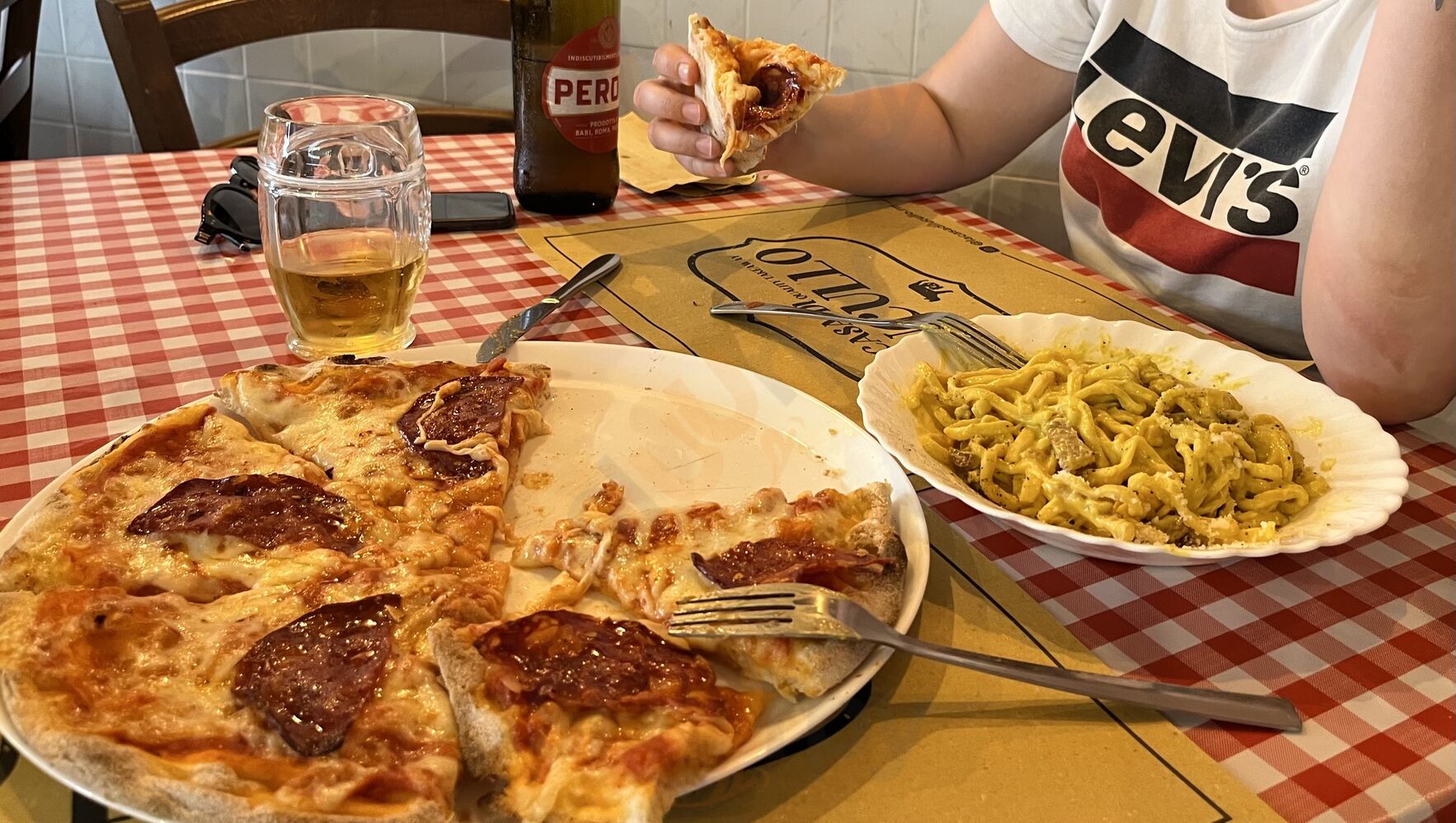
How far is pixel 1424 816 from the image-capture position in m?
0.72

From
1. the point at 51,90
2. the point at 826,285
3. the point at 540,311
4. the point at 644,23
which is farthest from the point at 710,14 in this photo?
the point at 51,90

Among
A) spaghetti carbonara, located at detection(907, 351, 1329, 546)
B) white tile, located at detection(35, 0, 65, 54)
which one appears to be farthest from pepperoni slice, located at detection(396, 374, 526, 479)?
white tile, located at detection(35, 0, 65, 54)

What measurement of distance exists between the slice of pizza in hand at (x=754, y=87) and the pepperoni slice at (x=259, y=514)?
30.6 inches

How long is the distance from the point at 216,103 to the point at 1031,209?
8.61 ft

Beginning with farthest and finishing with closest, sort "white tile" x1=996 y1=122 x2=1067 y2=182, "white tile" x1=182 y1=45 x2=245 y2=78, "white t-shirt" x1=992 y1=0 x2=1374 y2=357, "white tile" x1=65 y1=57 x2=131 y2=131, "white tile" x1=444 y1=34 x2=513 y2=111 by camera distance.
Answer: "white tile" x1=65 y1=57 x2=131 y2=131
"white tile" x1=182 y1=45 x2=245 y2=78
"white tile" x1=444 y1=34 x2=513 y2=111
"white tile" x1=996 y1=122 x2=1067 y2=182
"white t-shirt" x1=992 y1=0 x2=1374 y2=357

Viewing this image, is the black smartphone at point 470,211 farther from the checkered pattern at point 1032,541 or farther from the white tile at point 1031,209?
the white tile at point 1031,209

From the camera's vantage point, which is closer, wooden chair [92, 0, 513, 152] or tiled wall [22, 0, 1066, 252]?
wooden chair [92, 0, 513, 152]

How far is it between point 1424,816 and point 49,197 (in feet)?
6.60

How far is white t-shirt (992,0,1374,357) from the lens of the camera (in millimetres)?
1604

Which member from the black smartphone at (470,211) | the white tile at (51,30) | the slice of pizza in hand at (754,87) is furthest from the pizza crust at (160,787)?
the white tile at (51,30)

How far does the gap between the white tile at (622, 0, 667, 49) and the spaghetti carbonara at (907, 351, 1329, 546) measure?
2188 mm

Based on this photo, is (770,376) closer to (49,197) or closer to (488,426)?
(488,426)

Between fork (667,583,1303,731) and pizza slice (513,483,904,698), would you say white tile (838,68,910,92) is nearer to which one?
pizza slice (513,483,904,698)

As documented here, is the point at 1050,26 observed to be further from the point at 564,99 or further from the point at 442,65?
the point at 442,65
